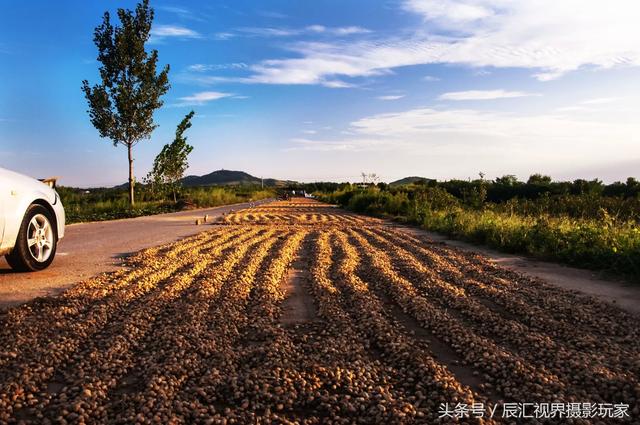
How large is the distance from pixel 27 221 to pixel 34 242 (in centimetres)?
35

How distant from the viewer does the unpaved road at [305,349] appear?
2.62 meters

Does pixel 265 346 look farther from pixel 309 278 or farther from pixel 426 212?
pixel 426 212

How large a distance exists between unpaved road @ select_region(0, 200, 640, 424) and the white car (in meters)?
1.04

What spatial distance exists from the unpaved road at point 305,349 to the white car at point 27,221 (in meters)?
1.04

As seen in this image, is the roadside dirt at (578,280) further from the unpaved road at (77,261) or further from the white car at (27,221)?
the white car at (27,221)

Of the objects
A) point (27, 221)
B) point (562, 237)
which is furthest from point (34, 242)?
point (562, 237)

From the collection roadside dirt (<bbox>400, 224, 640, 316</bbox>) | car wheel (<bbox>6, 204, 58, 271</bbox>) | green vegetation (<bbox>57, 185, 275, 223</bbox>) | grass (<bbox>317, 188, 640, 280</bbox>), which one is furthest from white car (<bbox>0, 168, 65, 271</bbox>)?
green vegetation (<bbox>57, 185, 275, 223</bbox>)

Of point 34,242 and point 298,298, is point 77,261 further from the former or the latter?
point 298,298

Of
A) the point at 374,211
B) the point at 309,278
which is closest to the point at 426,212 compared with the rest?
the point at 374,211

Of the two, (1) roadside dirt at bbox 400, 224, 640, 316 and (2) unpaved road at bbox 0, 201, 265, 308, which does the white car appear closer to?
(2) unpaved road at bbox 0, 201, 265, 308

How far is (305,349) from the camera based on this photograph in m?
3.52

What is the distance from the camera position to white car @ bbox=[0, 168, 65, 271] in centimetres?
552

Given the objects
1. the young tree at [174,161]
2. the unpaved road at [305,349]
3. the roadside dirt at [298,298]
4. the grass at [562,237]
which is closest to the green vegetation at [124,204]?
the young tree at [174,161]

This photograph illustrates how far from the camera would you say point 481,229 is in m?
11.2
